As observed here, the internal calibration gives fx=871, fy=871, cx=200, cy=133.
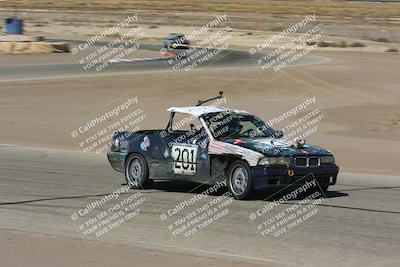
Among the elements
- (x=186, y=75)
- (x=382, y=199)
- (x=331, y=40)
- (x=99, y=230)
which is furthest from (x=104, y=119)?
(x=331, y=40)

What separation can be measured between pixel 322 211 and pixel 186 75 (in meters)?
27.7

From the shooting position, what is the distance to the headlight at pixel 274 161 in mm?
12766

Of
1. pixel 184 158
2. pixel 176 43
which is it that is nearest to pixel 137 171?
pixel 184 158

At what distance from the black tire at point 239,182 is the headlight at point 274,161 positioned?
0.82 ft

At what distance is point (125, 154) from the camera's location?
14.9m
